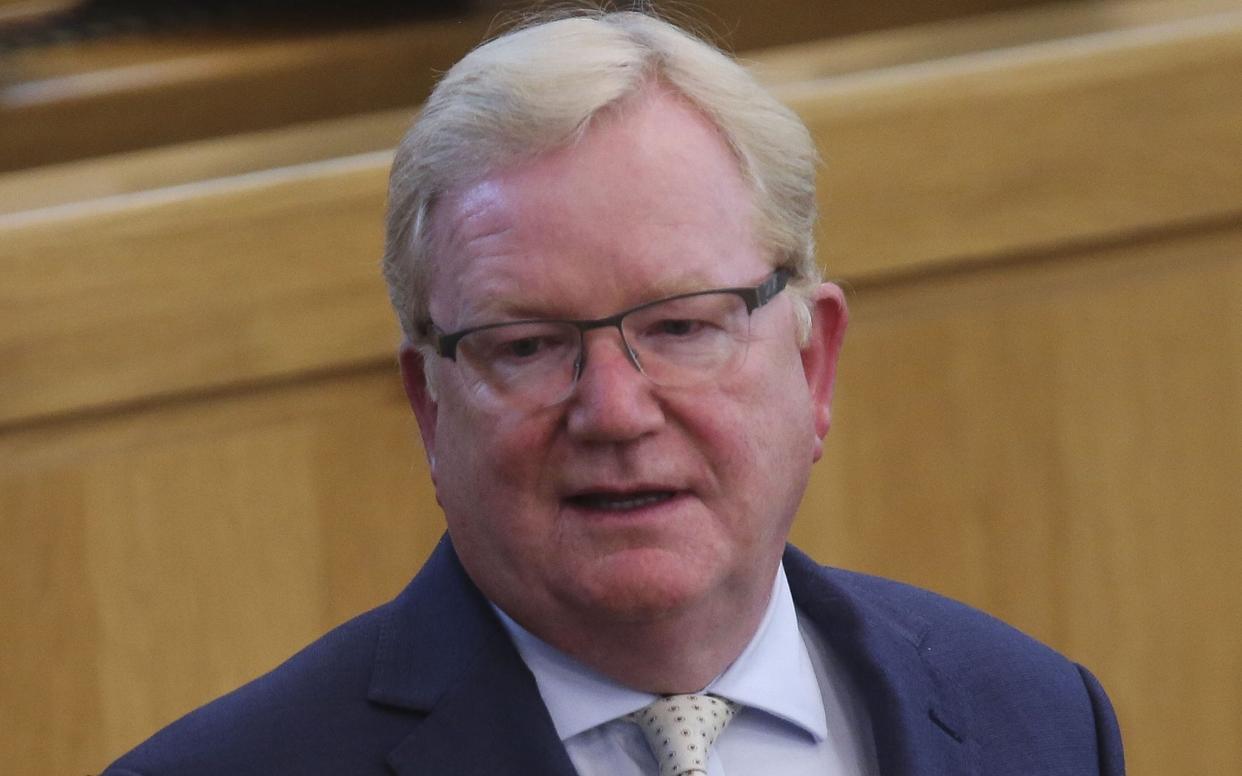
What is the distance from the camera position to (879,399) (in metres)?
2.53

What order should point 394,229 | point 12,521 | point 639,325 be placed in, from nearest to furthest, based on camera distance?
1. point 639,325
2. point 394,229
3. point 12,521

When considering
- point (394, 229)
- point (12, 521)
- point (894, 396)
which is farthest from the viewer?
point (894, 396)

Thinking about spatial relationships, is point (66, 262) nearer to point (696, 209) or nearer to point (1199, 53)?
point (696, 209)

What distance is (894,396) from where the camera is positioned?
8.32 feet

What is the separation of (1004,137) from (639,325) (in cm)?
132

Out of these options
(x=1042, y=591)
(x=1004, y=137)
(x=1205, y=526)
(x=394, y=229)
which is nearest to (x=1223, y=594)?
(x=1205, y=526)

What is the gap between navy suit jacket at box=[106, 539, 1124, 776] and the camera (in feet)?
4.64

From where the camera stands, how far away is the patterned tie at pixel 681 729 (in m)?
1.39

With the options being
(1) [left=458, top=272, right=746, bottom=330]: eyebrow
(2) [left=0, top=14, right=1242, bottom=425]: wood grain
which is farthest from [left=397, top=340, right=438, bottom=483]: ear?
(2) [left=0, top=14, right=1242, bottom=425]: wood grain

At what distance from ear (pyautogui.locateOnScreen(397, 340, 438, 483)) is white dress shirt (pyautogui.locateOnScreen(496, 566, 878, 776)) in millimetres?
145

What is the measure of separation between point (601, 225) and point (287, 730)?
0.45 meters

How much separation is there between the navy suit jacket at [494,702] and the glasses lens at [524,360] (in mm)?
192

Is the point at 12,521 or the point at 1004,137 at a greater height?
the point at 1004,137

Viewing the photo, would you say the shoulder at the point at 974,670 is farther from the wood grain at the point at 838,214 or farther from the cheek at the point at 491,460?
the wood grain at the point at 838,214
